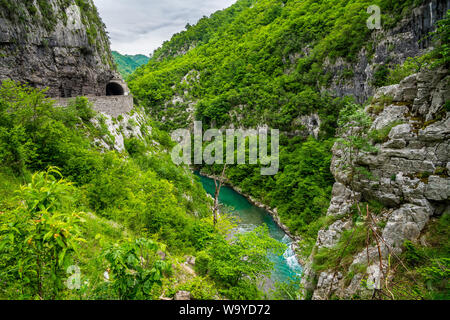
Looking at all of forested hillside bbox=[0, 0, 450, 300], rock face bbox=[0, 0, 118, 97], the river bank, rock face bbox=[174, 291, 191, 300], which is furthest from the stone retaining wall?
rock face bbox=[174, 291, 191, 300]

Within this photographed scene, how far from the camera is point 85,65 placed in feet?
60.5

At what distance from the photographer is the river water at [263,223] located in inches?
634

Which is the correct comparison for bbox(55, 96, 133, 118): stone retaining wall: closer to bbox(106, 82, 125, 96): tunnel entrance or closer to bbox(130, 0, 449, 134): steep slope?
bbox(106, 82, 125, 96): tunnel entrance

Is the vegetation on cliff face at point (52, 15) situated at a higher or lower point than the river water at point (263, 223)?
higher

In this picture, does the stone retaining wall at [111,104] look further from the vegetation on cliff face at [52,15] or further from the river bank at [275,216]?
the river bank at [275,216]

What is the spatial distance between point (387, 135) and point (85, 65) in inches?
895

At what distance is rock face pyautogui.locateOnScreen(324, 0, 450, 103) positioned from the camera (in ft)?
78.8

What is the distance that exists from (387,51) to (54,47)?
38085mm

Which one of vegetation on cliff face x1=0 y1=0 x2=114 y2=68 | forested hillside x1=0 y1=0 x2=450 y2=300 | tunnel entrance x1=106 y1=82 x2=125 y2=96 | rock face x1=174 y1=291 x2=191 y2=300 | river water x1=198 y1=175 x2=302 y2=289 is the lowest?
river water x1=198 y1=175 x2=302 y2=289

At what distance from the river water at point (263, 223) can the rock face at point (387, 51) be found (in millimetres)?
23398

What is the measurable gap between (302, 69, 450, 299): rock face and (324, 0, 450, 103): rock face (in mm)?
19339

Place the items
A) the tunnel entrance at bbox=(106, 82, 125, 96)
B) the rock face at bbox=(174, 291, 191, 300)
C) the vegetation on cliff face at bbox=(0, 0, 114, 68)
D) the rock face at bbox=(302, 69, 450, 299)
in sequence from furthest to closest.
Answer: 1. the tunnel entrance at bbox=(106, 82, 125, 96)
2. the vegetation on cliff face at bbox=(0, 0, 114, 68)
3. the rock face at bbox=(302, 69, 450, 299)
4. the rock face at bbox=(174, 291, 191, 300)

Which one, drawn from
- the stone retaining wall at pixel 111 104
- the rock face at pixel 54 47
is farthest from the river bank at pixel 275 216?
the rock face at pixel 54 47

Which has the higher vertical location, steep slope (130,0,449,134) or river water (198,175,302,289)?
steep slope (130,0,449,134)
